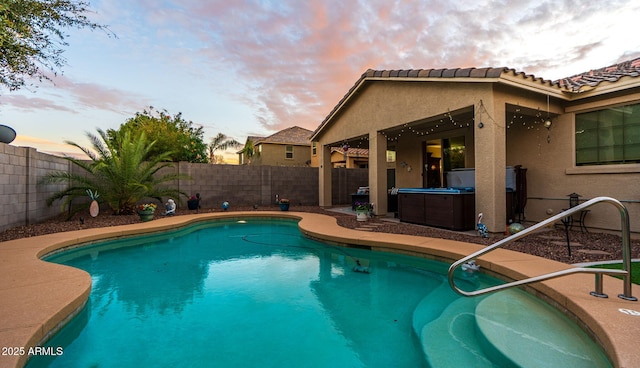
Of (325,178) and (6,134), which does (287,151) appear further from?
(6,134)

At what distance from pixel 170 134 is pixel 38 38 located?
10.1 metres

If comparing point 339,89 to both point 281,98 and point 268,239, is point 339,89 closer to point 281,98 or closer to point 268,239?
point 281,98

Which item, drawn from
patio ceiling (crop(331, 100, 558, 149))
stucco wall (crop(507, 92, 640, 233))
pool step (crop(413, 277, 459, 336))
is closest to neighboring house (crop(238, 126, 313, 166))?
patio ceiling (crop(331, 100, 558, 149))

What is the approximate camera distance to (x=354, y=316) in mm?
3451

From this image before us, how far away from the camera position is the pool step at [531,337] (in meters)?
2.21

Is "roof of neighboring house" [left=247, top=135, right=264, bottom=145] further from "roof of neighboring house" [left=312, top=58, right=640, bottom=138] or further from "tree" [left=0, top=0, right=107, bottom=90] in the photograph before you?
"roof of neighboring house" [left=312, top=58, right=640, bottom=138]

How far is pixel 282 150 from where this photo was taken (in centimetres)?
2669

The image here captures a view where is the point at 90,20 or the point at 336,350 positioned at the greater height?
the point at 90,20

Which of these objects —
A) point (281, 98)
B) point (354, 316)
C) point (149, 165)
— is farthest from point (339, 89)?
point (354, 316)

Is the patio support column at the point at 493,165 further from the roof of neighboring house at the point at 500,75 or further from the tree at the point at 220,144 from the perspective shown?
the tree at the point at 220,144

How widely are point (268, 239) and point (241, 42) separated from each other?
7.71 meters

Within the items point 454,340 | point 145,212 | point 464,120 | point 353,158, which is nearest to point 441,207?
point 464,120

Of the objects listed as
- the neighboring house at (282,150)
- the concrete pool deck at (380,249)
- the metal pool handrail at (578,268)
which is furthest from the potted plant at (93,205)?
the neighboring house at (282,150)

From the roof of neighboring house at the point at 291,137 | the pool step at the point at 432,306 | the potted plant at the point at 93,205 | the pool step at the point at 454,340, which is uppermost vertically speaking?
the roof of neighboring house at the point at 291,137
